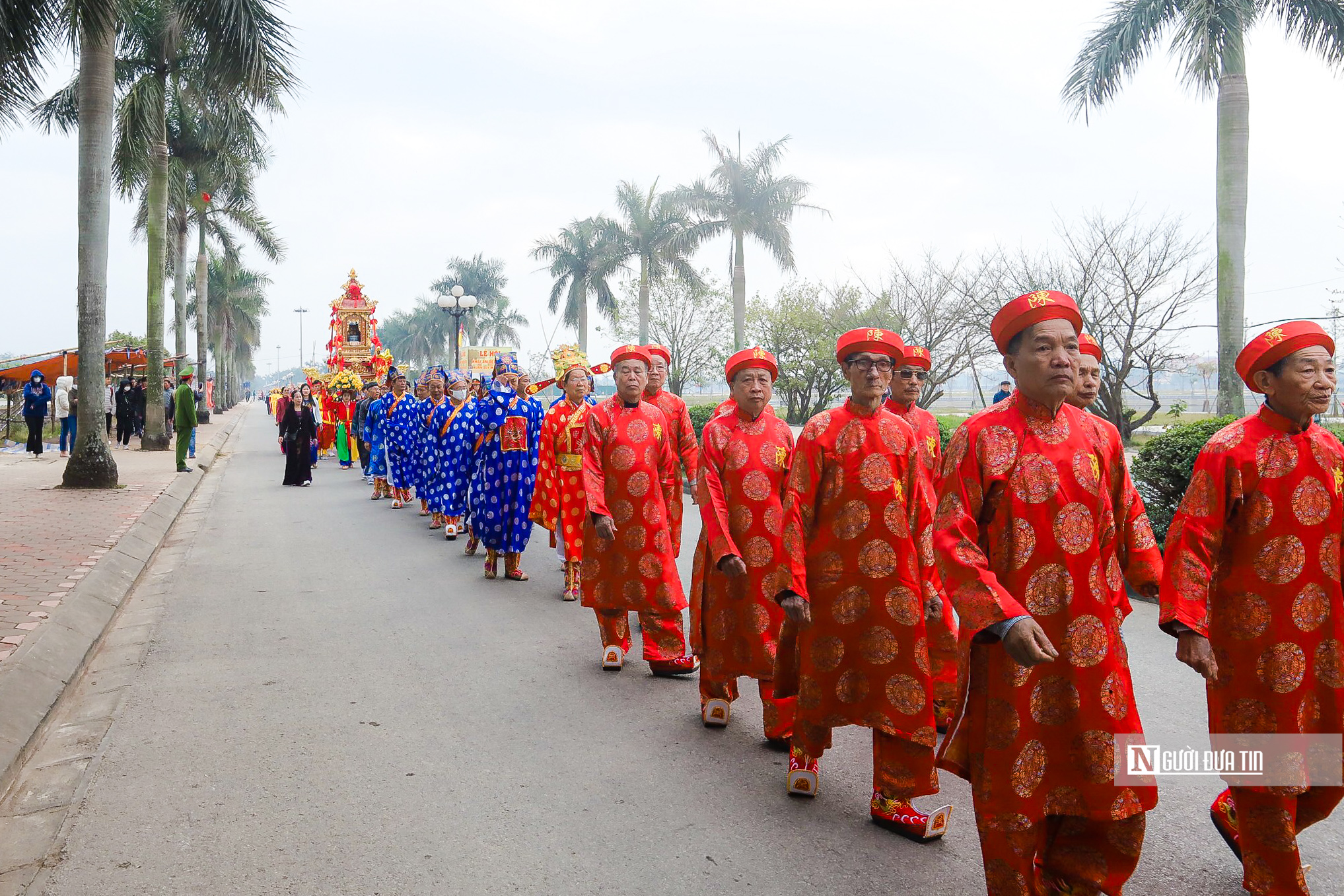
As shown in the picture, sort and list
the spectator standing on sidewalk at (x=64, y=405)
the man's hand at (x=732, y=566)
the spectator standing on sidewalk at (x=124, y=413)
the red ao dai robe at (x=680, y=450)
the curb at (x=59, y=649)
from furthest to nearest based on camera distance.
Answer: the spectator standing on sidewalk at (x=124, y=413)
the spectator standing on sidewalk at (x=64, y=405)
the red ao dai robe at (x=680, y=450)
the curb at (x=59, y=649)
the man's hand at (x=732, y=566)

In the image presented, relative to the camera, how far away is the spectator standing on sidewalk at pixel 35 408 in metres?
20.0

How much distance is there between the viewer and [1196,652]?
2684 millimetres

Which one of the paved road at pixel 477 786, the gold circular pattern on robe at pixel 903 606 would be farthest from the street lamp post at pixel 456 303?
the gold circular pattern on robe at pixel 903 606

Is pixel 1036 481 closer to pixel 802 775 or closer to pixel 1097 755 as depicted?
pixel 1097 755

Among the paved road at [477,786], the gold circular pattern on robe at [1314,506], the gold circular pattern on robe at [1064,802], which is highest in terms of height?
the gold circular pattern on robe at [1314,506]

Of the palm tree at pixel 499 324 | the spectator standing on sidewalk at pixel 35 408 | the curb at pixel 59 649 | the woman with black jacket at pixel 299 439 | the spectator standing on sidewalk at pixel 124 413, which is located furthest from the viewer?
the palm tree at pixel 499 324

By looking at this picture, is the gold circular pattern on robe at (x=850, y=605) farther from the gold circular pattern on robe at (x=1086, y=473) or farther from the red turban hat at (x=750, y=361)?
the red turban hat at (x=750, y=361)

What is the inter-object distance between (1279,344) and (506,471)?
6.56 m

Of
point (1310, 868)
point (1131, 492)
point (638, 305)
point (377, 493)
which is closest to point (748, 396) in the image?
A: point (1131, 492)

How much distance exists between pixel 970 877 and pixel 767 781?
1012 millimetres

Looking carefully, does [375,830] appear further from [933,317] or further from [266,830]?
[933,317]

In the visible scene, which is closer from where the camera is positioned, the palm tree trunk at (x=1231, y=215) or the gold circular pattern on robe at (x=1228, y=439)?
the gold circular pattern on robe at (x=1228, y=439)

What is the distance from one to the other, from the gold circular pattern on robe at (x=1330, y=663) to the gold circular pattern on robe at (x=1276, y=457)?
506 mm

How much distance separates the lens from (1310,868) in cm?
317
